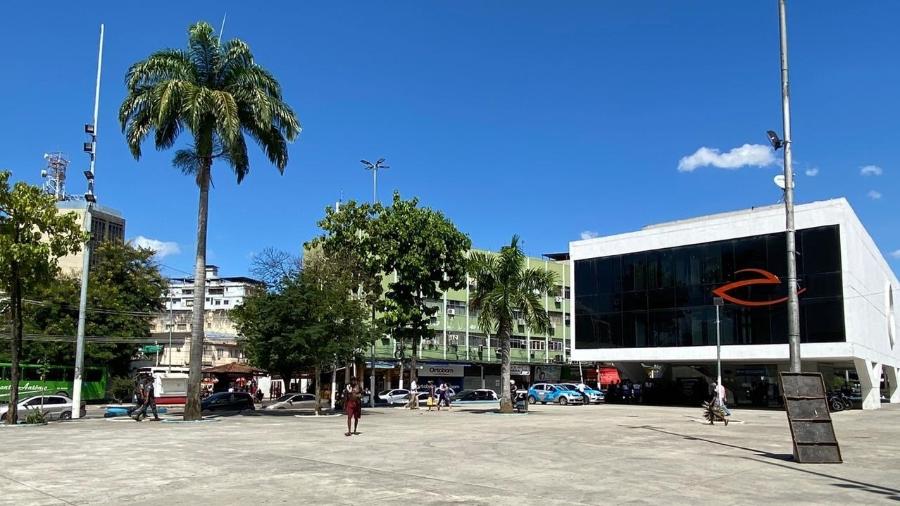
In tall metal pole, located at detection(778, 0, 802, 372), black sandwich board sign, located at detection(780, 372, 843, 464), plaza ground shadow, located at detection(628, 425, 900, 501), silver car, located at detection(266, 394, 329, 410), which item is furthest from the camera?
silver car, located at detection(266, 394, 329, 410)

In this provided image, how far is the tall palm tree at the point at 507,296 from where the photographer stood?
37500 mm

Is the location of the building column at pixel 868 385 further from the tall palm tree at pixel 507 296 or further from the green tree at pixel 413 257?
the green tree at pixel 413 257

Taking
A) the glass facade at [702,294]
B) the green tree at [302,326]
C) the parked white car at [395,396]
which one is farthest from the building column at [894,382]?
the green tree at [302,326]

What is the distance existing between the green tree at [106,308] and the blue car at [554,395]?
32097 millimetres

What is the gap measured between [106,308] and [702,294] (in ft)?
146

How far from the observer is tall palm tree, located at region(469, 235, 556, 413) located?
123 ft

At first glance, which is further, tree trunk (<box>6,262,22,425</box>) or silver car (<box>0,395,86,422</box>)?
silver car (<box>0,395,86,422</box>)

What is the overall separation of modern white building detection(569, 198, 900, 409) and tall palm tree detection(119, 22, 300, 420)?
103 ft

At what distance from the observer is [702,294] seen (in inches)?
1977

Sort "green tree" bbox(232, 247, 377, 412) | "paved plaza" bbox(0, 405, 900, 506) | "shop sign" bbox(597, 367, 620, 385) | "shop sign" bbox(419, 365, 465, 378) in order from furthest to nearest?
"shop sign" bbox(597, 367, 620, 385) → "shop sign" bbox(419, 365, 465, 378) → "green tree" bbox(232, 247, 377, 412) → "paved plaza" bbox(0, 405, 900, 506)

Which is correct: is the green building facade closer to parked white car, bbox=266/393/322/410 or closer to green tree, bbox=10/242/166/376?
parked white car, bbox=266/393/322/410

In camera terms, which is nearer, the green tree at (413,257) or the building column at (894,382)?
the green tree at (413,257)

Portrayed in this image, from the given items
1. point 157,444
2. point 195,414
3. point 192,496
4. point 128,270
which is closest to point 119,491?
point 192,496

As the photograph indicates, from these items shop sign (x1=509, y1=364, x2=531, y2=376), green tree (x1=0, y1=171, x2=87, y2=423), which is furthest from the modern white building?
green tree (x1=0, y1=171, x2=87, y2=423)
